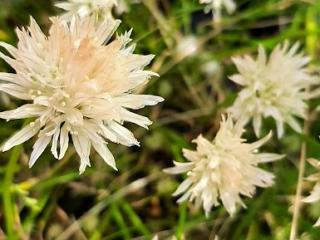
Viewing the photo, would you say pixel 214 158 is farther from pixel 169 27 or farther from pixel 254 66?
pixel 169 27

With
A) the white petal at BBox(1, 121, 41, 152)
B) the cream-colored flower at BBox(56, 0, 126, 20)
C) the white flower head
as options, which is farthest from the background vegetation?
the white petal at BBox(1, 121, 41, 152)

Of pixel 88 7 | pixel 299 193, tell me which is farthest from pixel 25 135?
pixel 299 193

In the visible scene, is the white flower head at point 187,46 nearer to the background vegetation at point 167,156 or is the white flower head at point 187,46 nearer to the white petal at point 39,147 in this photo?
the background vegetation at point 167,156

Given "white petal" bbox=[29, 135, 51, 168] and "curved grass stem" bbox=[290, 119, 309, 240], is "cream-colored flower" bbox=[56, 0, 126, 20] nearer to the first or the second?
"white petal" bbox=[29, 135, 51, 168]

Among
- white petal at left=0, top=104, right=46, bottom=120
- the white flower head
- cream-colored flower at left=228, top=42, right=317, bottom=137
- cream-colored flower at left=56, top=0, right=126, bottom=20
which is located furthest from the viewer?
the white flower head

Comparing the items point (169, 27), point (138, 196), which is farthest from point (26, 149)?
point (169, 27)

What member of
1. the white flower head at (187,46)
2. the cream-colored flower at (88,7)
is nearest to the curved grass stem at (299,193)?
the white flower head at (187,46)
